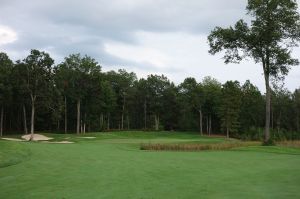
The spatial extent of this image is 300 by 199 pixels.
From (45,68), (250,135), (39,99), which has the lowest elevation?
(250,135)

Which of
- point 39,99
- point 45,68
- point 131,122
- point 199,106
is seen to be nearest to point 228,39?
point 45,68

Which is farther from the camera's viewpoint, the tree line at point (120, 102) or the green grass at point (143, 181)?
the tree line at point (120, 102)

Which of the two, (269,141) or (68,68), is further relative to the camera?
(68,68)

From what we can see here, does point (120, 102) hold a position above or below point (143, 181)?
above

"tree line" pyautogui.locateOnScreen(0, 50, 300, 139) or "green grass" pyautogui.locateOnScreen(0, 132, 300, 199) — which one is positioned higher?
"tree line" pyautogui.locateOnScreen(0, 50, 300, 139)

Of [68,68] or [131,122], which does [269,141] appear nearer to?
[68,68]

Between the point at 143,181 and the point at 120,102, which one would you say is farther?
the point at 120,102

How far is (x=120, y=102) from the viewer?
99812mm

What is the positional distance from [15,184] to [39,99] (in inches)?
1762

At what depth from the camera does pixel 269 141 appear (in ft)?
111

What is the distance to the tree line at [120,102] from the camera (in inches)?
2149

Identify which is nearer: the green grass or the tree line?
the green grass

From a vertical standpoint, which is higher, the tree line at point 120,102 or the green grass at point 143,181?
the tree line at point 120,102

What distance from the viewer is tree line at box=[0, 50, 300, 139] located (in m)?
54.6
